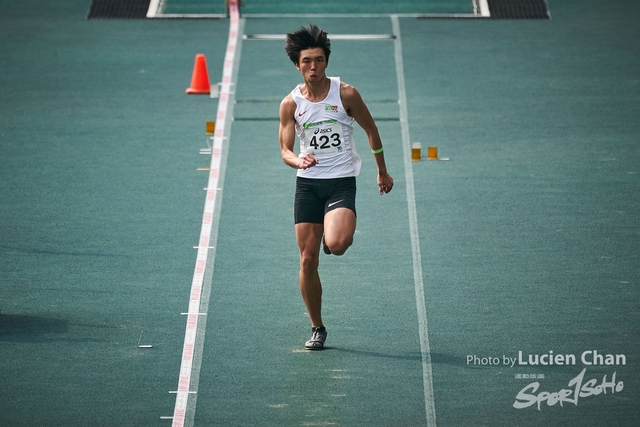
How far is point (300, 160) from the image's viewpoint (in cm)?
679

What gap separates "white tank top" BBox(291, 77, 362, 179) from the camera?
698 centimetres

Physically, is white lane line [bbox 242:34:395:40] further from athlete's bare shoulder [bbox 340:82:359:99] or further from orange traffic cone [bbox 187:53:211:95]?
athlete's bare shoulder [bbox 340:82:359:99]

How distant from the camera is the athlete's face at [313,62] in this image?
684cm

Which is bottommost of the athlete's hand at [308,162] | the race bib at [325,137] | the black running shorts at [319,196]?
the black running shorts at [319,196]

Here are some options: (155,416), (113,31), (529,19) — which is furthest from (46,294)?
(529,19)

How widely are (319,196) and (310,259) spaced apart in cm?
40

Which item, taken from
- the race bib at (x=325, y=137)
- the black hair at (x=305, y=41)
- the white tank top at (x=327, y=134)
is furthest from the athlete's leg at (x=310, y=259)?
the black hair at (x=305, y=41)

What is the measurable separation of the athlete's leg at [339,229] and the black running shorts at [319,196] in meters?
0.08

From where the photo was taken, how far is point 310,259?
7.00 m

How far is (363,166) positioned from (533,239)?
2314 mm

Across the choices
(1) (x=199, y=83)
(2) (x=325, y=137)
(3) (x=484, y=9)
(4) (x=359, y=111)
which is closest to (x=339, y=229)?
(2) (x=325, y=137)

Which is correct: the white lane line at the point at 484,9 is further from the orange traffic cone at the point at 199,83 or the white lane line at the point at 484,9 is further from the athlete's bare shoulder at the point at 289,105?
A: the athlete's bare shoulder at the point at 289,105

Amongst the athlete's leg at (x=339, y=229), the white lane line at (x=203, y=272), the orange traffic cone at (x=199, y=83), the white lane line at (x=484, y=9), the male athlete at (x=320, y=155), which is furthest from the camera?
the white lane line at (x=484, y=9)

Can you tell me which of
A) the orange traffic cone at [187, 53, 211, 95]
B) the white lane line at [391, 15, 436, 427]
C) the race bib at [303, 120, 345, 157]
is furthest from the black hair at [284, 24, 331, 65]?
the orange traffic cone at [187, 53, 211, 95]
